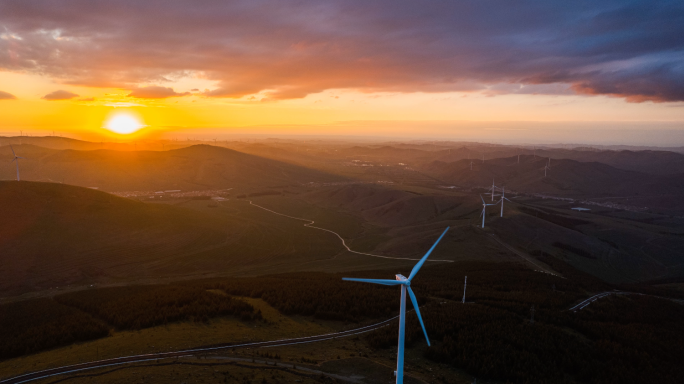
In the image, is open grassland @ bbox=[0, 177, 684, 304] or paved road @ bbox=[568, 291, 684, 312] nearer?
paved road @ bbox=[568, 291, 684, 312]

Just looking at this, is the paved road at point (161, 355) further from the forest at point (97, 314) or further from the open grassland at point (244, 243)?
the open grassland at point (244, 243)

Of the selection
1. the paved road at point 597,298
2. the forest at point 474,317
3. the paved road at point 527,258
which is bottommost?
the paved road at point 527,258

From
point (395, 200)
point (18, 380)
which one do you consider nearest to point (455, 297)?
point (18, 380)

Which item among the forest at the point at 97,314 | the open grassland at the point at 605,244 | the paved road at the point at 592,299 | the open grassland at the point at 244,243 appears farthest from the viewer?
the open grassland at the point at 605,244

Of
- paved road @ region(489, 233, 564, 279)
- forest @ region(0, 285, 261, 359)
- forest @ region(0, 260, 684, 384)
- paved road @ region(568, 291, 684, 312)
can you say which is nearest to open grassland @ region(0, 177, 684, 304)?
paved road @ region(489, 233, 564, 279)

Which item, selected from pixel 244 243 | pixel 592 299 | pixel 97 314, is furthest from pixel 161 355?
pixel 244 243

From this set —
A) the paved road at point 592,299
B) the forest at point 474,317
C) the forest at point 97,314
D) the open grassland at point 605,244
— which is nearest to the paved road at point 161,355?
the forest at point 474,317

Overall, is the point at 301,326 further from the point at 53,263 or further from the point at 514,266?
the point at 53,263

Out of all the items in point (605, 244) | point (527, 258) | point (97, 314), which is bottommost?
point (605, 244)

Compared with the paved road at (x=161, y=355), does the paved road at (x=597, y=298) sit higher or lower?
lower

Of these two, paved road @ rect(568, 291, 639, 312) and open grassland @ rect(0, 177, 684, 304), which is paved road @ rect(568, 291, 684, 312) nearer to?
paved road @ rect(568, 291, 639, 312)

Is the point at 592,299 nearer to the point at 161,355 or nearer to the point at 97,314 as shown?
the point at 161,355
